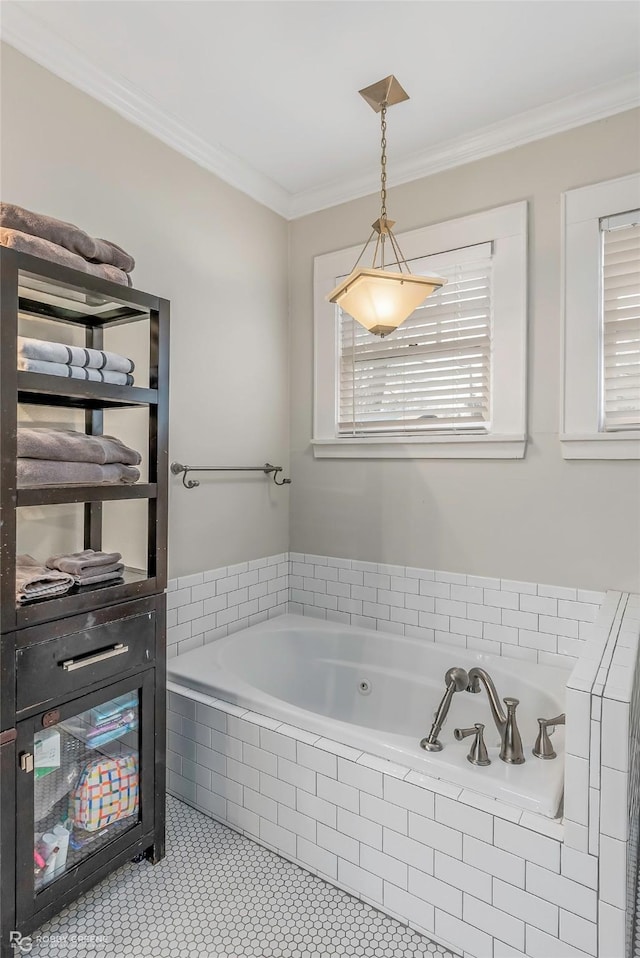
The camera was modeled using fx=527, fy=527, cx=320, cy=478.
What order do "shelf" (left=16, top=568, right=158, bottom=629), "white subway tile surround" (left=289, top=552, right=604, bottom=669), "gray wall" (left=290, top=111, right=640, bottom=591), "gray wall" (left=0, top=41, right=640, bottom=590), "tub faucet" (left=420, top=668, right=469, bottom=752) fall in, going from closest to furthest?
"shelf" (left=16, top=568, right=158, bottom=629) → "tub faucet" (left=420, top=668, right=469, bottom=752) → "gray wall" (left=0, top=41, right=640, bottom=590) → "gray wall" (left=290, top=111, right=640, bottom=591) → "white subway tile surround" (left=289, top=552, right=604, bottom=669)

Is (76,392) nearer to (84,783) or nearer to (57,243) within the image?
(57,243)

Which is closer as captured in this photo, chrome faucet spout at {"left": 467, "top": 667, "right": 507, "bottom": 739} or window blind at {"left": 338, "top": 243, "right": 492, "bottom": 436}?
chrome faucet spout at {"left": 467, "top": 667, "right": 507, "bottom": 739}

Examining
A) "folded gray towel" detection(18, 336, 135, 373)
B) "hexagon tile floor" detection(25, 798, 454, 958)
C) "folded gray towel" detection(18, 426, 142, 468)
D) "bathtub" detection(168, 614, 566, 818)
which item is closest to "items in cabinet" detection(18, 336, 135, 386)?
"folded gray towel" detection(18, 336, 135, 373)

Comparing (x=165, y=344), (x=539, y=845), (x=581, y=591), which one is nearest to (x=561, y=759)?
(x=539, y=845)

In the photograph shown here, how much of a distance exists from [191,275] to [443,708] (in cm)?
203

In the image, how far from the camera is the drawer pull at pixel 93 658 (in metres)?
1.42

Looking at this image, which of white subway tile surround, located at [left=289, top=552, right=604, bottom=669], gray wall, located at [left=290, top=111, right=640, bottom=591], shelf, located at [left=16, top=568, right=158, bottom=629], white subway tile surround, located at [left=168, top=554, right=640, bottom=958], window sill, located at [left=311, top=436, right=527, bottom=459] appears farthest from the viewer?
window sill, located at [left=311, top=436, right=527, bottom=459]

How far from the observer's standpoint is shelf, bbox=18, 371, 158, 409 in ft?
4.41

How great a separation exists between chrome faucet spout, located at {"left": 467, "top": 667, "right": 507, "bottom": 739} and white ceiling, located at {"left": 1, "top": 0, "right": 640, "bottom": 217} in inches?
84.8

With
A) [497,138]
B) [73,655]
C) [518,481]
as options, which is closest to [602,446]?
[518,481]

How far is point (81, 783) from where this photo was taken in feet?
4.93

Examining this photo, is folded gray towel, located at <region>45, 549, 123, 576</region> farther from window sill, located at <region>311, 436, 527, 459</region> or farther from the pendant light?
window sill, located at <region>311, 436, 527, 459</region>

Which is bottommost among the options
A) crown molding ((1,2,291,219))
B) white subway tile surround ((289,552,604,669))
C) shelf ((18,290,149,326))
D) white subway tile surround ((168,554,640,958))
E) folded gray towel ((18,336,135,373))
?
white subway tile surround ((168,554,640,958))

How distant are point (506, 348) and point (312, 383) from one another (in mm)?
1043
